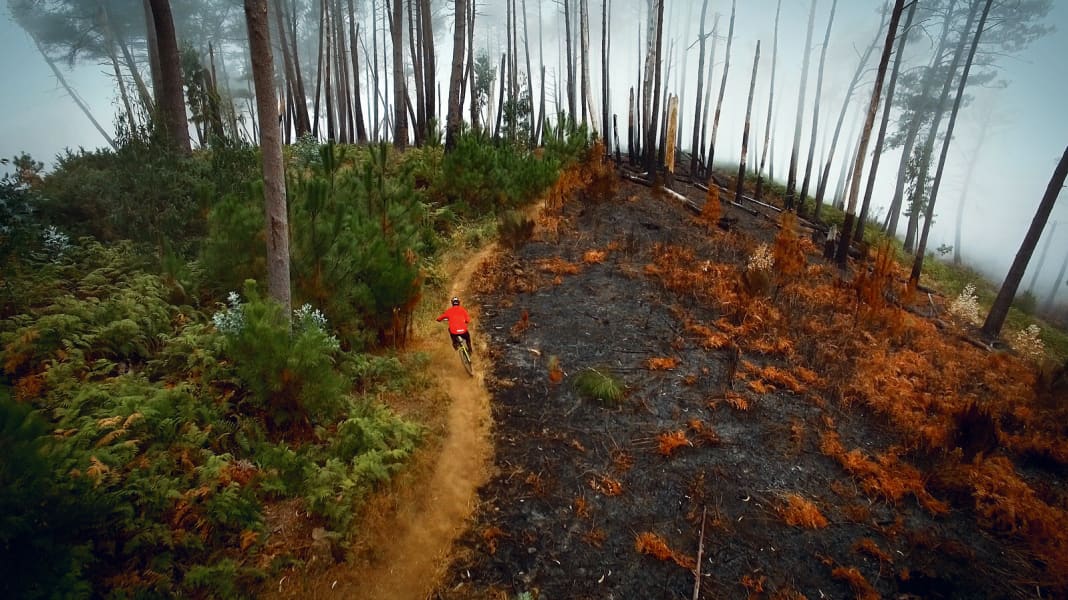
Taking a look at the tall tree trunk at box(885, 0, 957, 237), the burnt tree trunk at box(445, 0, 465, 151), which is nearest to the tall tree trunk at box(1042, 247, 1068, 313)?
the tall tree trunk at box(885, 0, 957, 237)

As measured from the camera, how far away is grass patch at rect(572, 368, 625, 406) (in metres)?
5.95

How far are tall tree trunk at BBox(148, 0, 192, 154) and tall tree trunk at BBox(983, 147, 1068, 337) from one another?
64.5 feet

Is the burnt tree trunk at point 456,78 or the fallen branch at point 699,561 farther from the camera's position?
the burnt tree trunk at point 456,78

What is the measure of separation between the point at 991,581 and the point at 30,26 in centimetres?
4717

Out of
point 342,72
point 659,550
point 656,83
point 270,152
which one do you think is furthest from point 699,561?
point 342,72

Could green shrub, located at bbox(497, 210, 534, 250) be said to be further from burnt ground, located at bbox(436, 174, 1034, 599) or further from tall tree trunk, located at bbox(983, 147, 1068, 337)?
tall tree trunk, located at bbox(983, 147, 1068, 337)

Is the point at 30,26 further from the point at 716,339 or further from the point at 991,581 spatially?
the point at 991,581

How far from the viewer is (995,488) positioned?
16.4 feet

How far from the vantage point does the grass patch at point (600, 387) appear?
5.95m

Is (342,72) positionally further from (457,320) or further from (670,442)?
(670,442)

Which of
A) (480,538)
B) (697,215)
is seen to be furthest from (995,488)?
(697,215)

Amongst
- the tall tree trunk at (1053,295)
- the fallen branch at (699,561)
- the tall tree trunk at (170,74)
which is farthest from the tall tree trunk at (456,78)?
the tall tree trunk at (1053,295)

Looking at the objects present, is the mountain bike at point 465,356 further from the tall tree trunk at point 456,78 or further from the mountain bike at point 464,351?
the tall tree trunk at point 456,78

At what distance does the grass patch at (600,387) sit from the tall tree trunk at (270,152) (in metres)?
3.69
